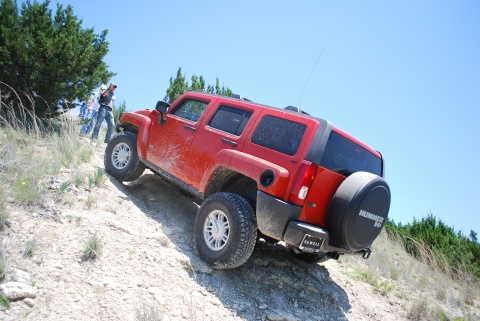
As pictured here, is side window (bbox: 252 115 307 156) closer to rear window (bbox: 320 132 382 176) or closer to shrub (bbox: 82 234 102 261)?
rear window (bbox: 320 132 382 176)

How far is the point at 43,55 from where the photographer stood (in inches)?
302

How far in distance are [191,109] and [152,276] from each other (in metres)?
2.55

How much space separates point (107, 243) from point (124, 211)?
97 centimetres

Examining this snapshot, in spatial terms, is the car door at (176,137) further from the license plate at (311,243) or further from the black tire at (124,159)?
the license plate at (311,243)

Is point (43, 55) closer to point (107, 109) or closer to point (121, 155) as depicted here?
point (107, 109)

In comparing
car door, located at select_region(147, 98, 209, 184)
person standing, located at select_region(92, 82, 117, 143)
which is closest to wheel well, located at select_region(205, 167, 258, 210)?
car door, located at select_region(147, 98, 209, 184)

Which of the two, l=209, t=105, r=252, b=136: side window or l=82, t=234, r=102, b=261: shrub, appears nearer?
l=82, t=234, r=102, b=261: shrub

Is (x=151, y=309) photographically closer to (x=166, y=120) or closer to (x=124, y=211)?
(x=124, y=211)

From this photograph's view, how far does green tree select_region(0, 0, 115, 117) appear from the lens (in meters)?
7.43

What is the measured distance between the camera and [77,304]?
113 inches

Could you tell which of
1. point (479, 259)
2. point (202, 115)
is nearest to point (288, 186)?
point (202, 115)

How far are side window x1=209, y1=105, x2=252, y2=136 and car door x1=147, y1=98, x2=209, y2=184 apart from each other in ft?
1.02

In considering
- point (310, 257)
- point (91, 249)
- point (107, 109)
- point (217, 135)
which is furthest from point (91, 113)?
point (310, 257)

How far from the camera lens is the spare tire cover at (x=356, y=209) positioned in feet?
11.4
